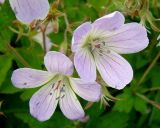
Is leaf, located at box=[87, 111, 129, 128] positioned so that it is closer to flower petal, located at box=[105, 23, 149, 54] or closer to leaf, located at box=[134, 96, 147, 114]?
leaf, located at box=[134, 96, 147, 114]

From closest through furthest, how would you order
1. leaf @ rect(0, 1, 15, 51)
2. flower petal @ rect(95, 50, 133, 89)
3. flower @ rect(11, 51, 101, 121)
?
1. flower @ rect(11, 51, 101, 121)
2. flower petal @ rect(95, 50, 133, 89)
3. leaf @ rect(0, 1, 15, 51)

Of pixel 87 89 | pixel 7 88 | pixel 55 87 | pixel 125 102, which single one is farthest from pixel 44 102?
pixel 125 102

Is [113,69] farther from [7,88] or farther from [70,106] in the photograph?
[7,88]

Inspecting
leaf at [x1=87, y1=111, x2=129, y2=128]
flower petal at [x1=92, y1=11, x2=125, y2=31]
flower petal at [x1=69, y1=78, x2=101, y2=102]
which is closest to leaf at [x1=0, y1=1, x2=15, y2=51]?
flower petal at [x1=69, y1=78, x2=101, y2=102]

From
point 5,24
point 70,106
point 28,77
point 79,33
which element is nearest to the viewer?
point 79,33

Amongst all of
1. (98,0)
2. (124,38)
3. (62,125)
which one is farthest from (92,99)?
(98,0)

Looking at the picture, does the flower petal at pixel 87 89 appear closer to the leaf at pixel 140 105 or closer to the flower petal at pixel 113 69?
the flower petal at pixel 113 69
